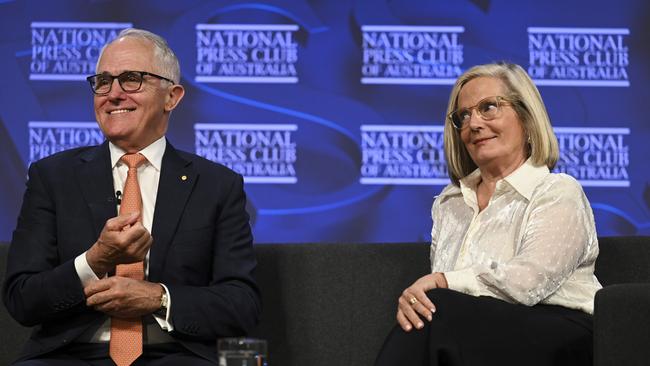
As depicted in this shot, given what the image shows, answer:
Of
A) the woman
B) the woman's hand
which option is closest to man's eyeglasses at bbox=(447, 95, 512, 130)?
the woman

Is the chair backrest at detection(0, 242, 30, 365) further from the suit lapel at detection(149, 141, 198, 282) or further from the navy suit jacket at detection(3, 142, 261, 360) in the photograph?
the suit lapel at detection(149, 141, 198, 282)

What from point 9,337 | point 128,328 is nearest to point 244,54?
point 9,337

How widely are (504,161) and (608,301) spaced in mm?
758

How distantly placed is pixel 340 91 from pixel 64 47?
1236 mm

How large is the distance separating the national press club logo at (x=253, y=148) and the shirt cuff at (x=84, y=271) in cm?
177

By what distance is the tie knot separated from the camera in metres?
3.18

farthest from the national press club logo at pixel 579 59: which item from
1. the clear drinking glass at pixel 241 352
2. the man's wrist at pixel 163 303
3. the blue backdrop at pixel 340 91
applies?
the clear drinking glass at pixel 241 352

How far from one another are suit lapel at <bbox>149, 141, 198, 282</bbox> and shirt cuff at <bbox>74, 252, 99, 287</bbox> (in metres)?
0.24

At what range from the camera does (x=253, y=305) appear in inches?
123

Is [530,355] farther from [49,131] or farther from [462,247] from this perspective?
[49,131]

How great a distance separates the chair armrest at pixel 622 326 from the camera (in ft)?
8.73

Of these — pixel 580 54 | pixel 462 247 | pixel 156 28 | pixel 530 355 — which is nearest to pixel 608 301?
pixel 530 355

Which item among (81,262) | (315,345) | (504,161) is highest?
(504,161)

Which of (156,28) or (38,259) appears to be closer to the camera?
(38,259)
